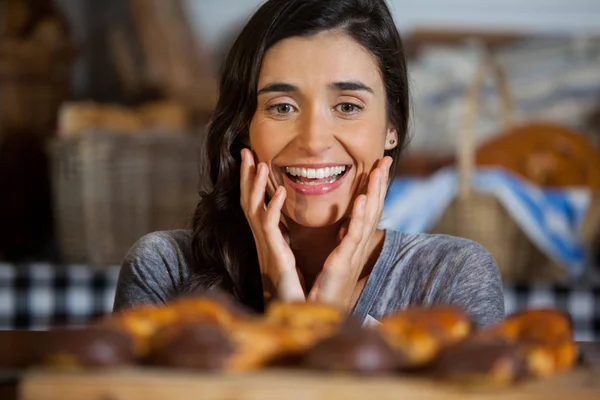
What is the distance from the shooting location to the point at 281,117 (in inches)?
48.4

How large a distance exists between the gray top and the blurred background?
957 millimetres

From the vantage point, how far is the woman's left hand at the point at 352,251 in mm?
1185

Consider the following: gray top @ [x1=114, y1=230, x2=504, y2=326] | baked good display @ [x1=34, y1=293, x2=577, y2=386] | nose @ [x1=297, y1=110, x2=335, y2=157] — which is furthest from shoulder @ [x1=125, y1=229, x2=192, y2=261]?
baked good display @ [x1=34, y1=293, x2=577, y2=386]

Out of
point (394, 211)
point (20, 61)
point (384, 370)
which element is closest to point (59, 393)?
point (384, 370)

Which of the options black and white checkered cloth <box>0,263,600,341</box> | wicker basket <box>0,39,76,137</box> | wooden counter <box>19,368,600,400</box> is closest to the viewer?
wooden counter <box>19,368,600,400</box>

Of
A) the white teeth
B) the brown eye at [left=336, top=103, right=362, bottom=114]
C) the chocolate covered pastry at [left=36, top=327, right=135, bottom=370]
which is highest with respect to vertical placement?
the brown eye at [left=336, top=103, right=362, bottom=114]

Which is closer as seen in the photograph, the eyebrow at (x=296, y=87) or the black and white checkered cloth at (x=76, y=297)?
the eyebrow at (x=296, y=87)

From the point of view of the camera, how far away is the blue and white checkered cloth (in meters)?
2.35

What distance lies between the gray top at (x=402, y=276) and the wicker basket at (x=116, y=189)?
1.16 meters

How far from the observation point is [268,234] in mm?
1190

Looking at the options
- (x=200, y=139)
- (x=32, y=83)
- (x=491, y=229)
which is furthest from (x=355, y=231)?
(x=32, y=83)

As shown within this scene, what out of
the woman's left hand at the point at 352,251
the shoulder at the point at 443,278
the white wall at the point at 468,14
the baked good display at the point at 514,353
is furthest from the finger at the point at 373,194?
the white wall at the point at 468,14

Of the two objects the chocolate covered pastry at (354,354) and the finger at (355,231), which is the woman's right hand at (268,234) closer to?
the finger at (355,231)

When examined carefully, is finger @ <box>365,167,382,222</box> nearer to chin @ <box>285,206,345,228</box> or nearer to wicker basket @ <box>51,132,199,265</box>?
chin @ <box>285,206,345,228</box>
